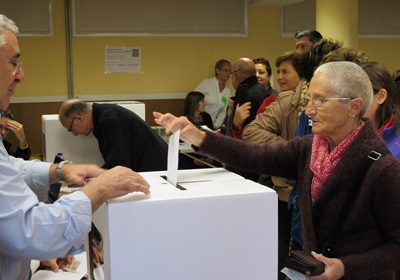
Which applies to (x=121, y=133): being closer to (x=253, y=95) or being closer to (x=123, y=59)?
(x=253, y=95)

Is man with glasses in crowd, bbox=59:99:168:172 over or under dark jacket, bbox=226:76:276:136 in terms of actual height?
under

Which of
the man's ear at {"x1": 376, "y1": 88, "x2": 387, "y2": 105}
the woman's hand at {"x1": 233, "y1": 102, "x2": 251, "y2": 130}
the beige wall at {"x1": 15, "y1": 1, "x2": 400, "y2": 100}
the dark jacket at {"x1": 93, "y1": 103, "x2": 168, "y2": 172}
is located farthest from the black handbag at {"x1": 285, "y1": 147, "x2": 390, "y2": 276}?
the beige wall at {"x1": 15, "y1": 1, "x2": 400, "y2": 100}

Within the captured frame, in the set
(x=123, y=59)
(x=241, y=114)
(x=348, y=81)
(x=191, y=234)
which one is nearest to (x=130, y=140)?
(x=241, y=114)

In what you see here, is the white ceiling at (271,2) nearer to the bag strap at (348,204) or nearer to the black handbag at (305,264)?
the bag strap at (348,204)

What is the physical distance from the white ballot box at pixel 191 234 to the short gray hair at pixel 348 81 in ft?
1.44

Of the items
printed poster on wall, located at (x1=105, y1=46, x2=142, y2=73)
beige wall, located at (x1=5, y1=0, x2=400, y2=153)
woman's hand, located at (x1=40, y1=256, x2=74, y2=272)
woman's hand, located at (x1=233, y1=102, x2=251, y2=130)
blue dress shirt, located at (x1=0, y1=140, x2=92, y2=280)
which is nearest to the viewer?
blue dress shirt, located at (x1=0, y1=140, x2=92, y2=280)

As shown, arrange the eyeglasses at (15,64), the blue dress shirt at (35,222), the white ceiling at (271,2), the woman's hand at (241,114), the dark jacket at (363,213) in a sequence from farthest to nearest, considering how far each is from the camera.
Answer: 1. the white ceiling at (271,2)
2. the woman's hand at (241,114)
3. the dark jacket at (363,213)
4. the eyeglasses at (15,64)
5. the blue dress shirt at (35,222)

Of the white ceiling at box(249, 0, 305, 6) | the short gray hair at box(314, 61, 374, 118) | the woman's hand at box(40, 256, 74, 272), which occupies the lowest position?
the woman's hand at box(40, 256, 74, 272)

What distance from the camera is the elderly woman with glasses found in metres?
1.40

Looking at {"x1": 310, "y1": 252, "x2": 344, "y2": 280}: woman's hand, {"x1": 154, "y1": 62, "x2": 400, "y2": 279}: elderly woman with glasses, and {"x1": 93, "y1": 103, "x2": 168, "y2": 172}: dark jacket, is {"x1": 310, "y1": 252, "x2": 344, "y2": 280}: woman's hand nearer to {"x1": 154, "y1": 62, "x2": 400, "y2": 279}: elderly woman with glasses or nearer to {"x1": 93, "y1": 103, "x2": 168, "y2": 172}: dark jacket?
{"x1": 154, "y1": 62, "x2": 400, "y2": 279}: elderly woman with glasses

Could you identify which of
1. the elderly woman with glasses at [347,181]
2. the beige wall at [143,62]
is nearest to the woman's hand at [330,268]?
the elderly woman with glasses at [347,181]

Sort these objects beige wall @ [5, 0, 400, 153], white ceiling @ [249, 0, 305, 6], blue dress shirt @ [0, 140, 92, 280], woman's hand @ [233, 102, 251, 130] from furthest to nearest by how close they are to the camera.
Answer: white ceiling @ [249, 0, 305, 6] → beige wall @ [5, 0, 400, 153] → woman's hand @ [233, 102, 251, 130] → blue dress shirt @ [0, 140, 92, 280]

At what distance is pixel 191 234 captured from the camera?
114 centimetres

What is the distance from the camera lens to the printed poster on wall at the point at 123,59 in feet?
20.5
